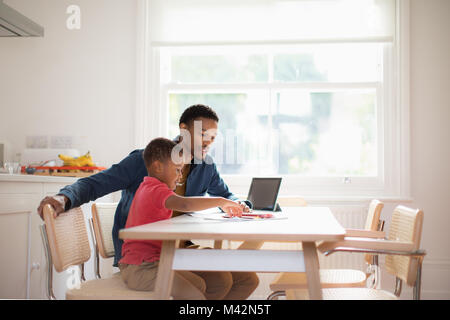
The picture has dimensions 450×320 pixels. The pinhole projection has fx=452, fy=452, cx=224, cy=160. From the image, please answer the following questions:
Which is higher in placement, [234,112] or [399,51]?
[399,51]

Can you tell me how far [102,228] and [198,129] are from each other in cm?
65

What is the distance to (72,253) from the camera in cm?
164

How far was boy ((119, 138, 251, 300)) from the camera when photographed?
152 cm

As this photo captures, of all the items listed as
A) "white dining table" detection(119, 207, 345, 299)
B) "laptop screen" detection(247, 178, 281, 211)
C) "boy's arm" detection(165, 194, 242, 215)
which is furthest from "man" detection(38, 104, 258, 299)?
"white dining table" detection(119, 207, 345, 299)

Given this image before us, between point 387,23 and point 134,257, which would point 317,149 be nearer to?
point 387,23

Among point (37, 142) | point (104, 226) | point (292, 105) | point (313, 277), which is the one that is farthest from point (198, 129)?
point (37, 142)

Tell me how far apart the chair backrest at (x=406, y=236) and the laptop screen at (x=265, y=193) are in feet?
1.84

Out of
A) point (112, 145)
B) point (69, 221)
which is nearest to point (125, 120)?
point (112, 145)

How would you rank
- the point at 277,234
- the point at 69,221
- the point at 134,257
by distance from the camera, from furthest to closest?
1. the point at 69,221
2. the point at 134,257
3. the point at 277,234

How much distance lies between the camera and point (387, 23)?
3.53m

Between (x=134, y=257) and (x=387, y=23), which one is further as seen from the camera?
(x=387, y=23)

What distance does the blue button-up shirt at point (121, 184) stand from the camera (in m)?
1.74

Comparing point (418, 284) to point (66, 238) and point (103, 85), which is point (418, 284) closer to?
point (66, 238)

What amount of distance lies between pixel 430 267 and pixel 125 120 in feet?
8.64
